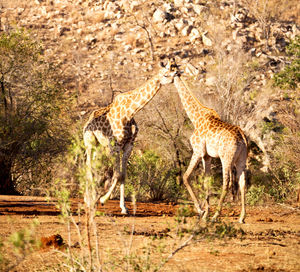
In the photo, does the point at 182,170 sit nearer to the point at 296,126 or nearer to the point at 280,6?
the point at 296,126

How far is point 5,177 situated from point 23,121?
5.04 feet

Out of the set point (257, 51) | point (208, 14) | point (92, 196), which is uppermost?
point (208, 14)

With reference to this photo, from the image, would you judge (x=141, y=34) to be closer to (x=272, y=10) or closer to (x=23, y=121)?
(x=272, y=10)

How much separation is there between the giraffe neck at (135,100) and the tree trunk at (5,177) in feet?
12.9

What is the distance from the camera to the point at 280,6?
40.5m

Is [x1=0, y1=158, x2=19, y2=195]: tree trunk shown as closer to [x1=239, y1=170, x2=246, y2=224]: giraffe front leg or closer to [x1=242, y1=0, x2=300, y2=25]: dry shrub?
[x1=239, y1=170, x2=246, y2=224]: giraffe front leg

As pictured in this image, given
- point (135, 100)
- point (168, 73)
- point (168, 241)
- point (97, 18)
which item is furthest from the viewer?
point (97, 18)

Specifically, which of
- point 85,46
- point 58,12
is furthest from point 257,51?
point 58,12

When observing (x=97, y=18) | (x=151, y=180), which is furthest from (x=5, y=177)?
(x=97, y=18)

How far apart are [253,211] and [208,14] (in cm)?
2959

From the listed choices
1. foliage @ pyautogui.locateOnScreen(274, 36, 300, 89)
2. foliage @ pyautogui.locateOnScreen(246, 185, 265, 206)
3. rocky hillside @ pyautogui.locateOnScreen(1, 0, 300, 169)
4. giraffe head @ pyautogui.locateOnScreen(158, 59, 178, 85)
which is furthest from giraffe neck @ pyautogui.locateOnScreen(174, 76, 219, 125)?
rocky hillside @ pyautogui.locateOnScreen(1, 0, 300, 169)

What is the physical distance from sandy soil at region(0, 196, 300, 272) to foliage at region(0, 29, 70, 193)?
8.41 ft

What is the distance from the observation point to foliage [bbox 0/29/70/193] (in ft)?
39.8

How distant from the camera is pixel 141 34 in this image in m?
37.7
